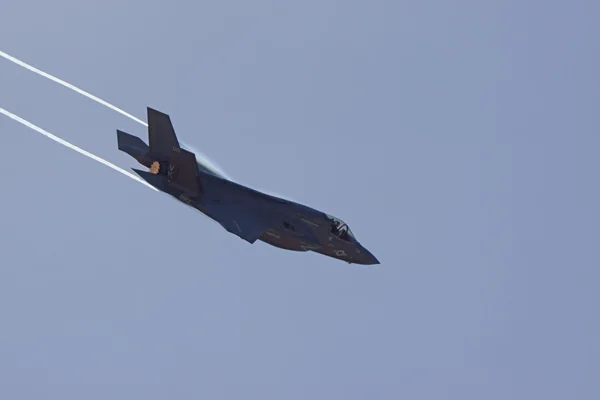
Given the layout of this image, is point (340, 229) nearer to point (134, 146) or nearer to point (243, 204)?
point (243, 204)

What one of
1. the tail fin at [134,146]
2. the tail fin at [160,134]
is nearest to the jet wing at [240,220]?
the tail fin at [160,134]

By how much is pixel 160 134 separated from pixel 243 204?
23.8ft

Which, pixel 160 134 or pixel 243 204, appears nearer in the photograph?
pixel 160 134

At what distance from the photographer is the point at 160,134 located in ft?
288

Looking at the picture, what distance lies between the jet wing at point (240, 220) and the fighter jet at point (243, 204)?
0.15 feet

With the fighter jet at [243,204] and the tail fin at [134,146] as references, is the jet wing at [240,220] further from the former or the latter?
the tail fin at [134,146]

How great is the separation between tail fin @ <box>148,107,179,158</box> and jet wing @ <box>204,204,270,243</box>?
4882 millimetres

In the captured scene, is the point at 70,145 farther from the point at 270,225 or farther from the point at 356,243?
the point at 356,243

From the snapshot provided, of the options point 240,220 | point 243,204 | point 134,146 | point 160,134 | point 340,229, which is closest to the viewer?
point 240,220

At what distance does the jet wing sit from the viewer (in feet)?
279

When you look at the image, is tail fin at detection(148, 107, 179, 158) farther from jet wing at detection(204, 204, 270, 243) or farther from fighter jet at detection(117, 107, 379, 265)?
jet wing at detection(204, 204, 270, 243)

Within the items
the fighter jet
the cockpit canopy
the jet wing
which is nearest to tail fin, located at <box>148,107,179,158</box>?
the fighter jet

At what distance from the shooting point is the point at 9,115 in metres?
87.3

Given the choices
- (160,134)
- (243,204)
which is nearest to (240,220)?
(243,204)
